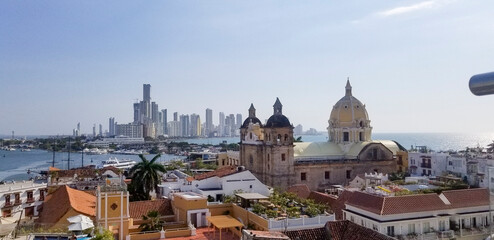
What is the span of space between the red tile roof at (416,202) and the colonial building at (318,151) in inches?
680

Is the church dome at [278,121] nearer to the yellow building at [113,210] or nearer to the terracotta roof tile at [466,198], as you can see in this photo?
the terracotta roof tile at [466,198]

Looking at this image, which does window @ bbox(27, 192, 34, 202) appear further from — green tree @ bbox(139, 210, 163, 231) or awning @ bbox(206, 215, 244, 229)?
awning @ bbox(206, 215, 244, 229)

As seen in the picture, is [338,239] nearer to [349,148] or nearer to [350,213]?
[350,213]

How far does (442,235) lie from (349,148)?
26193 mm

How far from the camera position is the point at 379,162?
4800cm

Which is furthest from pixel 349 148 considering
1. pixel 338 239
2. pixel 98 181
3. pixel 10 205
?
pixel 10 205

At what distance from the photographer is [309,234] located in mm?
19141

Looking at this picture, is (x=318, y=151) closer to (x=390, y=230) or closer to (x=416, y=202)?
(x=416, y=202)

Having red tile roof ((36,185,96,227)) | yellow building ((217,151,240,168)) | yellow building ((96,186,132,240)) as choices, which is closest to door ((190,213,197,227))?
yellow building ((96,186,132,240))

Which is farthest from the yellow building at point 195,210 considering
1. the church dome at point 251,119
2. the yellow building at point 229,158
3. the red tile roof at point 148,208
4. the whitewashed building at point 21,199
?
the yellow building at point 229,158

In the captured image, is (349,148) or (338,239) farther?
(349,148)

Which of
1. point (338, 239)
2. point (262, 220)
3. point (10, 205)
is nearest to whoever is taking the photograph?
point (338, 239)

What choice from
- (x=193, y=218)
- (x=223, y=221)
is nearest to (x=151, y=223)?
(x=193, y=218)

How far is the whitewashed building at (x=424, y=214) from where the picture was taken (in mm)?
22828
